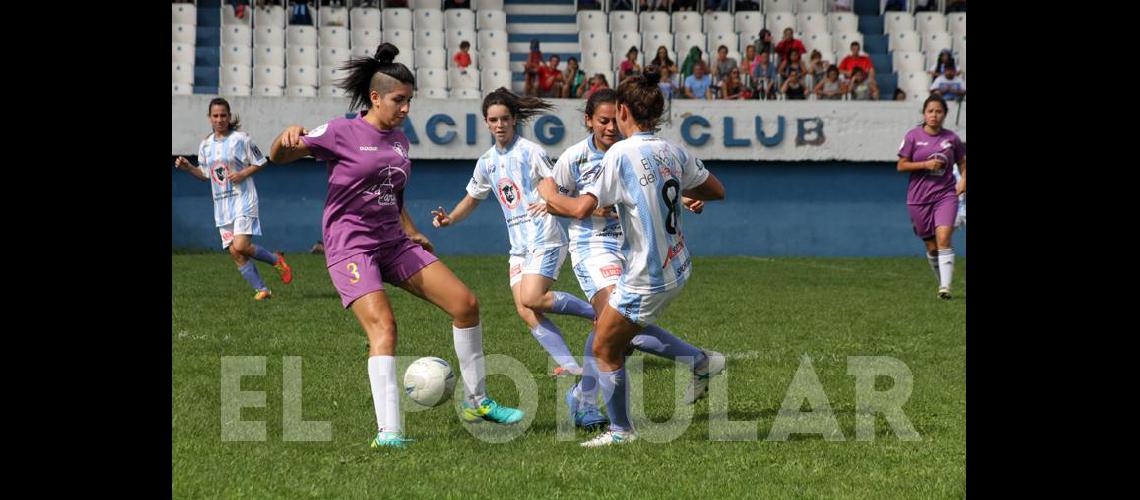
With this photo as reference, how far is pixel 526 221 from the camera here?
8.96m

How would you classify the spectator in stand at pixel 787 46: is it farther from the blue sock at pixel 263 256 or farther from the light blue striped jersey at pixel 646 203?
the light blue striped jersey at pixel 646 203

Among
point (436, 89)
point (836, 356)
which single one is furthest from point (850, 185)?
point (836, 356)

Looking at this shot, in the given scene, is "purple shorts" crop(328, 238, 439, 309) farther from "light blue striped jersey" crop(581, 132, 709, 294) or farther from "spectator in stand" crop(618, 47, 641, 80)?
"spectator in stand" crop(618, 47, 641, 80)

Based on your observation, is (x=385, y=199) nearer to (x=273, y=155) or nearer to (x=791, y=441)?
(x=273, y=155)

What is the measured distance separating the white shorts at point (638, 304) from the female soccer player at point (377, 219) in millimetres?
926

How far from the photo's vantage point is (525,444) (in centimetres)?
636

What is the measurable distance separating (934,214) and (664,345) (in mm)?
7970

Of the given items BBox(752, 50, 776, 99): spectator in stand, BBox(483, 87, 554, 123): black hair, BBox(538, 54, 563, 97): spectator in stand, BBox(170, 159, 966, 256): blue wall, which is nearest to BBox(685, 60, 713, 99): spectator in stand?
BBox(752, 50, 776, 99): spectator in stand

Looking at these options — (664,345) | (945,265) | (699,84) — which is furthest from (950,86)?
(664,345)

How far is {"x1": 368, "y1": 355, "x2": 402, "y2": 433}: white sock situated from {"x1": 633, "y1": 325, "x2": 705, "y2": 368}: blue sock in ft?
5.88

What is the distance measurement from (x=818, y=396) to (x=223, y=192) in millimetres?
8701

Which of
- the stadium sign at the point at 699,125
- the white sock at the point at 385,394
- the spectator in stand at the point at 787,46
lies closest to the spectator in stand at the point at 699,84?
the stadium sign at the point at 699,125

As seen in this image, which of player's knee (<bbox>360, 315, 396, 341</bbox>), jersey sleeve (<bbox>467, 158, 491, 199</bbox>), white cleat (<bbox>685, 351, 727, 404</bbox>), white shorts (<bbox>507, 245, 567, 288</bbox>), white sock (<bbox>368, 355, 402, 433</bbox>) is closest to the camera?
white sock (<bbox>368, 355, 402, 433</bbox>)

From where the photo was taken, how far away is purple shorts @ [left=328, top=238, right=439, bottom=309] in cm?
653
